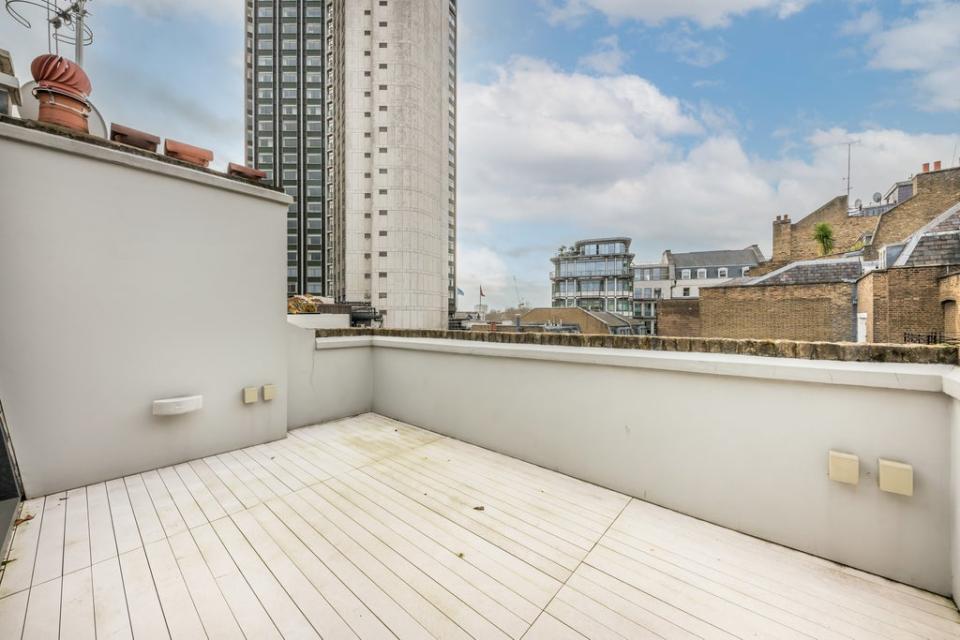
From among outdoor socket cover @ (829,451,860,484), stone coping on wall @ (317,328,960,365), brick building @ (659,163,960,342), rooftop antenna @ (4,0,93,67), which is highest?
rooftop antenna @ (4,0,93,67)

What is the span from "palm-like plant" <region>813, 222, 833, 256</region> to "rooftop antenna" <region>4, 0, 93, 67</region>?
32.7 metres

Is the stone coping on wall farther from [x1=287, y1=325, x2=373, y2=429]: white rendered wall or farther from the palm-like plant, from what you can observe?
the palm-like plant

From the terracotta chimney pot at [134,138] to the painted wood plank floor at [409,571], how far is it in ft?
10.6

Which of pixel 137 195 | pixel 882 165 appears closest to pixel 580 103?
pixel 137 195

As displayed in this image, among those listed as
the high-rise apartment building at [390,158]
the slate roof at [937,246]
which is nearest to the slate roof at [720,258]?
the high-rise apartment building at [390,158]

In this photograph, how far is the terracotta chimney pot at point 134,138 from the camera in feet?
10.5

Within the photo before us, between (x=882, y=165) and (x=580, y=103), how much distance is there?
20.2 meters

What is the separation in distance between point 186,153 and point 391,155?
2707 centimetres

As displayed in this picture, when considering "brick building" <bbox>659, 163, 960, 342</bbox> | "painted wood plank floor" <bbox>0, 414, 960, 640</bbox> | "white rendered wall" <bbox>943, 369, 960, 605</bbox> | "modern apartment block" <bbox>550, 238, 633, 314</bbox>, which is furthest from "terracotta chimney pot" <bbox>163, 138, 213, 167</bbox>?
"modern apartment block" <bbox>550, 238, 633, 314</bbox>

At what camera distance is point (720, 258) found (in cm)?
3694

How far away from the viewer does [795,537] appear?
7.24 feet

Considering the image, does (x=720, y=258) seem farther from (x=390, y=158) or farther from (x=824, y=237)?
(x=390, y=158)

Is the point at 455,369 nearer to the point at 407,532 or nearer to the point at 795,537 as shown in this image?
the point at 407,532

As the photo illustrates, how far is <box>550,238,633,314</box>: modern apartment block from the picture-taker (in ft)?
138
